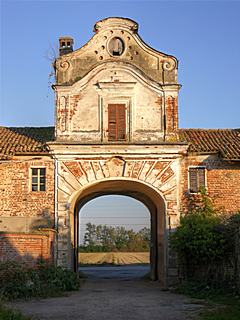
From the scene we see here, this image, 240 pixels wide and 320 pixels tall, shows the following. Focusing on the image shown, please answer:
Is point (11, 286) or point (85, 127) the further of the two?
point (85, 127)

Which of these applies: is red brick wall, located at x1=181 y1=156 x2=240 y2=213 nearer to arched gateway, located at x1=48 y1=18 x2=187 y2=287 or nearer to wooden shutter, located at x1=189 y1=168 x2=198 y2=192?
wooden shutter, located at x1=189 y1=168 x2=198 y2=192

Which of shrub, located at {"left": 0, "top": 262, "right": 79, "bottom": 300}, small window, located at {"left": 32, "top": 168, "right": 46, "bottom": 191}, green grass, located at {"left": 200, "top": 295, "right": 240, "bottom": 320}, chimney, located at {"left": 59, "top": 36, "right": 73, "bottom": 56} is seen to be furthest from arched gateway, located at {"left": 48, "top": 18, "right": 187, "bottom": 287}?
green grass, located at {"left": 200, "top": 295, "right": 240, "bottom": 320}

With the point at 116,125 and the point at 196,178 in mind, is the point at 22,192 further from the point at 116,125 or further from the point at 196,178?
the point at 196,178

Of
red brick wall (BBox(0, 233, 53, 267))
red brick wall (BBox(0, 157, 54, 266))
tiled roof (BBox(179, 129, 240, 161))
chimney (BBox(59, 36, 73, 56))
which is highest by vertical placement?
chimney (BBox(59, 36, 73, 56))

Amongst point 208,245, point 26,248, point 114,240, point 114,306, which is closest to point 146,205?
point 208,245

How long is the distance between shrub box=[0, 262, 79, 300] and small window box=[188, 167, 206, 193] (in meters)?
6.61

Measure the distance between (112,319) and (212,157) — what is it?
11.8m

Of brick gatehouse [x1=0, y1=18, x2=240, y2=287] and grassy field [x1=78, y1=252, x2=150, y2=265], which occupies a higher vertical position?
brick gatehouse [x1=0, y1=18, x2=240, y2=287]

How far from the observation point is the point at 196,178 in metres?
22.6

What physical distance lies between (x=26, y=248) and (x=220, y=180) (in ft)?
29.8

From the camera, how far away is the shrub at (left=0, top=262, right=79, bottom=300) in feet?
57.7

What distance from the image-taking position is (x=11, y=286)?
17641 millimetres

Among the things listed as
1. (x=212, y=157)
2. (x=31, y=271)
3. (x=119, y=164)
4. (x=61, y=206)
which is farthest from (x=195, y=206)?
(x=31, y=271)

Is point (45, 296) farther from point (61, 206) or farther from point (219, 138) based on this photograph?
point (219, 138)
